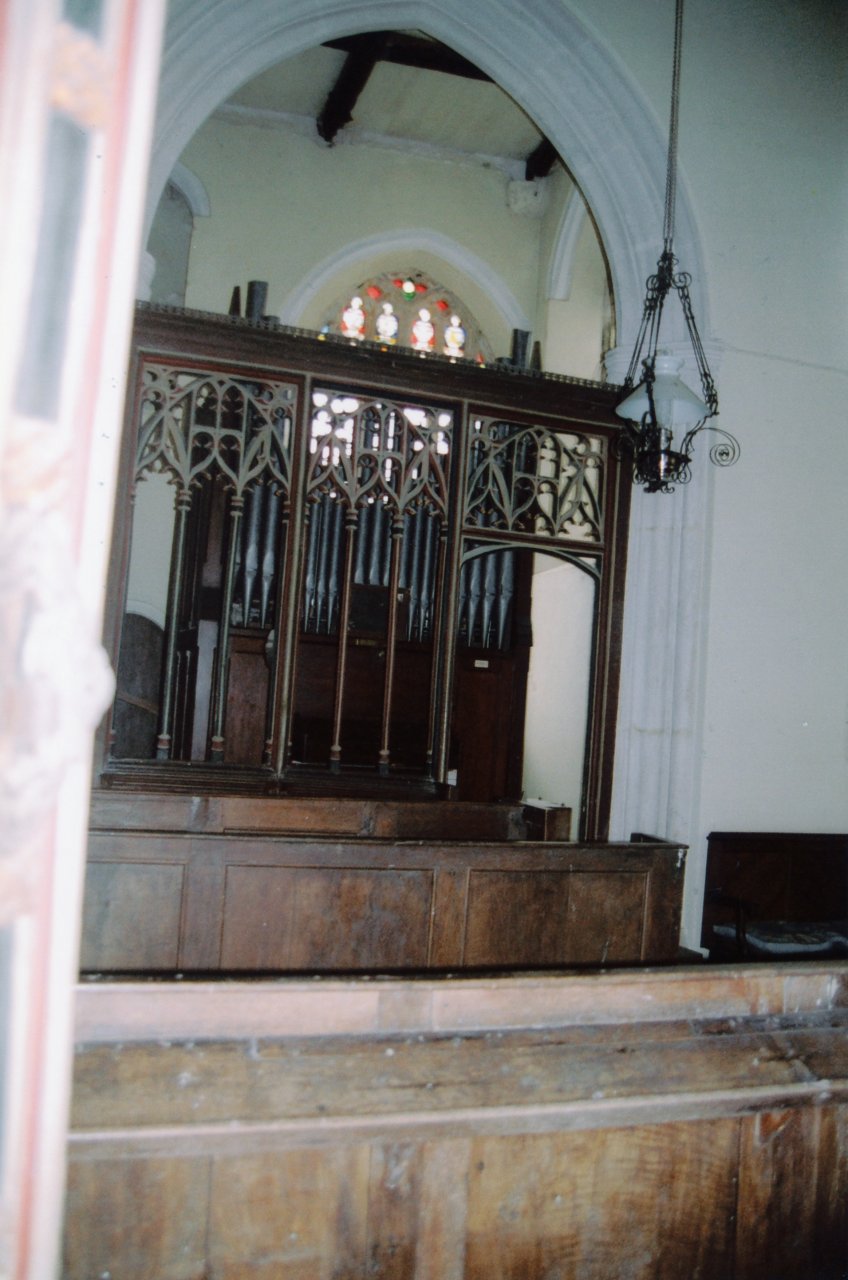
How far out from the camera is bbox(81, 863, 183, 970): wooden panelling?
2725 mm

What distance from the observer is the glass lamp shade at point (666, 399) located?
3.54 m

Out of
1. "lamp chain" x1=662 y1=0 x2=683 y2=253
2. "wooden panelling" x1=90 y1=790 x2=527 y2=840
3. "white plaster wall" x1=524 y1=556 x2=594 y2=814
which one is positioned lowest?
"wooden panelling" x1=90 y1=790 x2=527 y2=840

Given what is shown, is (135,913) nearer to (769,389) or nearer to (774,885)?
(774,885)

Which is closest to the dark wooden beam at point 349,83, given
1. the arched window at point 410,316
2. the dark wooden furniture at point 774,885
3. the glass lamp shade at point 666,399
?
the arched window at point 410,316

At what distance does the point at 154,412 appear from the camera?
12.5 ft

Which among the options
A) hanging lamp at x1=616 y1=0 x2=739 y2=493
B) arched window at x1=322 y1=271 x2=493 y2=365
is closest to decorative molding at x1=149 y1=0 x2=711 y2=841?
hanging lamp at x1=616 y1=0 x2=739 y2=493

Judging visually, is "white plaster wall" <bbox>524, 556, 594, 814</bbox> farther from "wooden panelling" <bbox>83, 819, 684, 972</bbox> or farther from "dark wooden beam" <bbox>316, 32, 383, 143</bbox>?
"dark wooden beam" <bbox>316, 32, 383, 143</bbox>

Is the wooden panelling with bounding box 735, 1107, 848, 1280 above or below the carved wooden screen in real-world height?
below

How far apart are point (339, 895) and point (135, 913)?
61 centimetres

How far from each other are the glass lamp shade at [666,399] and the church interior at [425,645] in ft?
0.09

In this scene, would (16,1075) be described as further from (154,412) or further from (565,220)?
(565,220)

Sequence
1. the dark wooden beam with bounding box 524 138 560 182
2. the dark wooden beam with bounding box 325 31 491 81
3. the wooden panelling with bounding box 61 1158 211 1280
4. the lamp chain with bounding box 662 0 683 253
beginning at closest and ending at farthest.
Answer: the wooden panelling with bounding box 61 1158 211 1280 → the lamp chain with bounding box 662 0 683 253 → the dark wooden beam with bounding box 325 31 491 81 → the dark wooden beam with bounding box 524 138 560 182

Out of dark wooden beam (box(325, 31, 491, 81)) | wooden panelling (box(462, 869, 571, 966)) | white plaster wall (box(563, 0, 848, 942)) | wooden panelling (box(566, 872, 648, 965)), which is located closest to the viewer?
wooden panelling (box(462, 869, 571, 966))

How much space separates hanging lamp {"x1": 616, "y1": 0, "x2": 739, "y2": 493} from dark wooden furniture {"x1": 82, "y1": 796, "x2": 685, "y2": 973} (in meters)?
1.59
